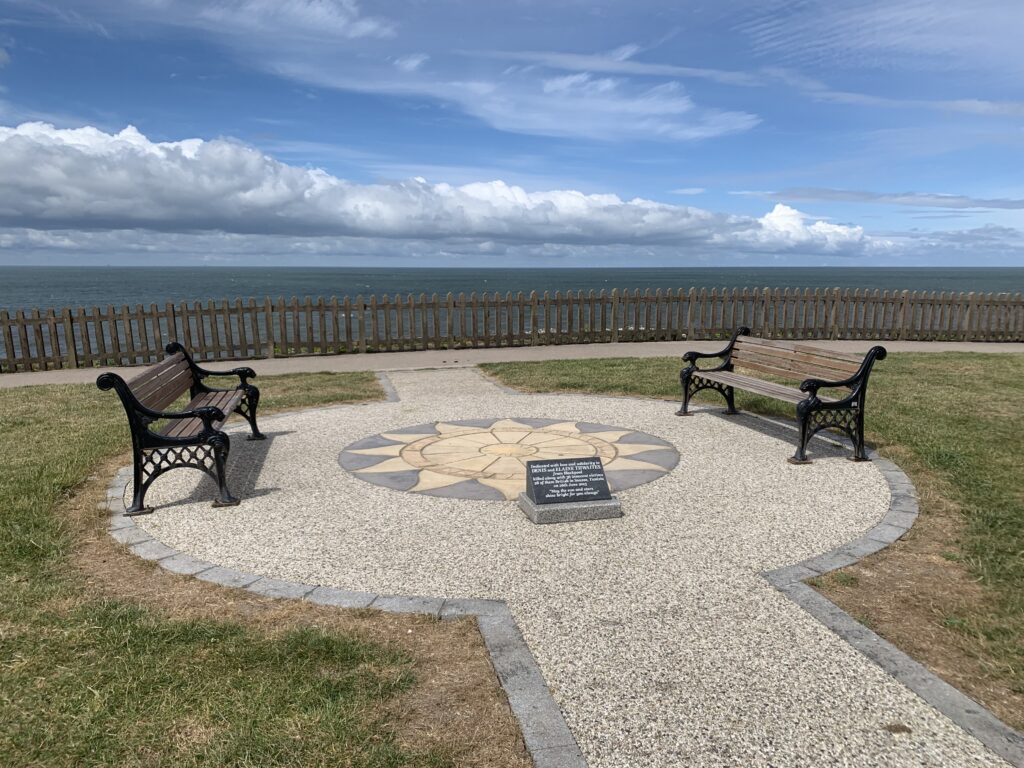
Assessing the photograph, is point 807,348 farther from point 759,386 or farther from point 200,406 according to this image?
point 200,406

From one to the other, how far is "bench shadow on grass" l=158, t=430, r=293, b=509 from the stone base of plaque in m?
2.37

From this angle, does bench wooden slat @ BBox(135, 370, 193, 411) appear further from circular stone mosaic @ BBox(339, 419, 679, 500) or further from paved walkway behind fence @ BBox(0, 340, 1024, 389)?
paved walkway behind fence @ BBox(0, 340, 1024, 389)

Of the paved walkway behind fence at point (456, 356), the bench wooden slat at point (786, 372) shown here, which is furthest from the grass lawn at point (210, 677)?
the paved walkway behind fence at point (456, 356)

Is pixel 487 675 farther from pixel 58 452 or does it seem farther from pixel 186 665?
pixel 58 452

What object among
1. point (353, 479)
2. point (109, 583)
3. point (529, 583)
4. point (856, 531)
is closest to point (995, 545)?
point (856, 531)

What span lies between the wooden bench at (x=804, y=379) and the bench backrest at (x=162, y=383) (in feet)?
19.3

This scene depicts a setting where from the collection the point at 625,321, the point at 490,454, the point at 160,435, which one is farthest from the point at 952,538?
the point at 625,321

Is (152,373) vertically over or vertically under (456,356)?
over

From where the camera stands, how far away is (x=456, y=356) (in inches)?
598

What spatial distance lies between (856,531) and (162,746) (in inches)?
180

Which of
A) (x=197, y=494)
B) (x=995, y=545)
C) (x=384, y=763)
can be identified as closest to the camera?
(x=384, y=763)

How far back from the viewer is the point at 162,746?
2762 mm

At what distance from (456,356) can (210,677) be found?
1215 centimetres

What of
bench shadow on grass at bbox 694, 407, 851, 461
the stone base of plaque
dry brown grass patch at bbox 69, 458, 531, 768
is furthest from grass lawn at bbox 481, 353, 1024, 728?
dry brown grass patch at bbox 69, 458, 531, 768
